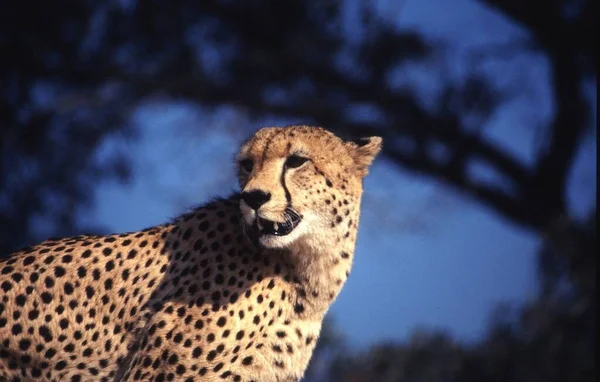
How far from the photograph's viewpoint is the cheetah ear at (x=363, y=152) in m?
3.04

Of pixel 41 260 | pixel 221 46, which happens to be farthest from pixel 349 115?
pixel 41 260

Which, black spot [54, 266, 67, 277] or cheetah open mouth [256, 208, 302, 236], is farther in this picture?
black spot [54, 266, 67, 277]

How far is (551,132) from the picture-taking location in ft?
31.8

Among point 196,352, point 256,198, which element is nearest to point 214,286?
point 196,352

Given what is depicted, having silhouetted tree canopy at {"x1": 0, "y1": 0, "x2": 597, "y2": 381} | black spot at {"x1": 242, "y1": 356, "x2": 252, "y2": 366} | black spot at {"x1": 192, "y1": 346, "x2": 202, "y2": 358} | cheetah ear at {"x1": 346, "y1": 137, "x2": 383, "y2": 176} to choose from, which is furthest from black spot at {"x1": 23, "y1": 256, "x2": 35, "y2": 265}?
silhouetted tree canopy at {"x1": 0, "y1": 0, "x2": 597, "y2": 381}

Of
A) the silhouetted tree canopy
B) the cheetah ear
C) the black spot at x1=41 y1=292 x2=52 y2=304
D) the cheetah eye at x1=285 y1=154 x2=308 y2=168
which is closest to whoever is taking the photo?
the cheetah eye at x1=285 y1=154 x2=308 y2=168

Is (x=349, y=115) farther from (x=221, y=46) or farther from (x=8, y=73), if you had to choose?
(x=8, y=73)

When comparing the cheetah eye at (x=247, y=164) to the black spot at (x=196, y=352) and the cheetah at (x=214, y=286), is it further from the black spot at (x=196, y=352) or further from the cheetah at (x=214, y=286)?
the black spot at (x=196, y=352)

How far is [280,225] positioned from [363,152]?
0.49m

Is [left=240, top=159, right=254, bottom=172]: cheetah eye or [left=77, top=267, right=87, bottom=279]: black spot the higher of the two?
[left=240, top=159, right=254, bottom=172]: cheetah eye

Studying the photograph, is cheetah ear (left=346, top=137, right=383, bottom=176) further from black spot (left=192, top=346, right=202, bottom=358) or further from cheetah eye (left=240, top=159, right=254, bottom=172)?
black spot (left=192, top=346, right=202, bottom=358)

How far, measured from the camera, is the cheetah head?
106 inches

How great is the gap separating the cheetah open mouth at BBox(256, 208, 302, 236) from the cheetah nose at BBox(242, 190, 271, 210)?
0.05 metres

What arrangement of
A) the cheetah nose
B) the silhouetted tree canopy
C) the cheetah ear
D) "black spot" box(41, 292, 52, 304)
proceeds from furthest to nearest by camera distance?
the silhouetted tree canopy < the cheetah ear < "black spot" box(41, 292, 52, 304) < the cheetah nose
